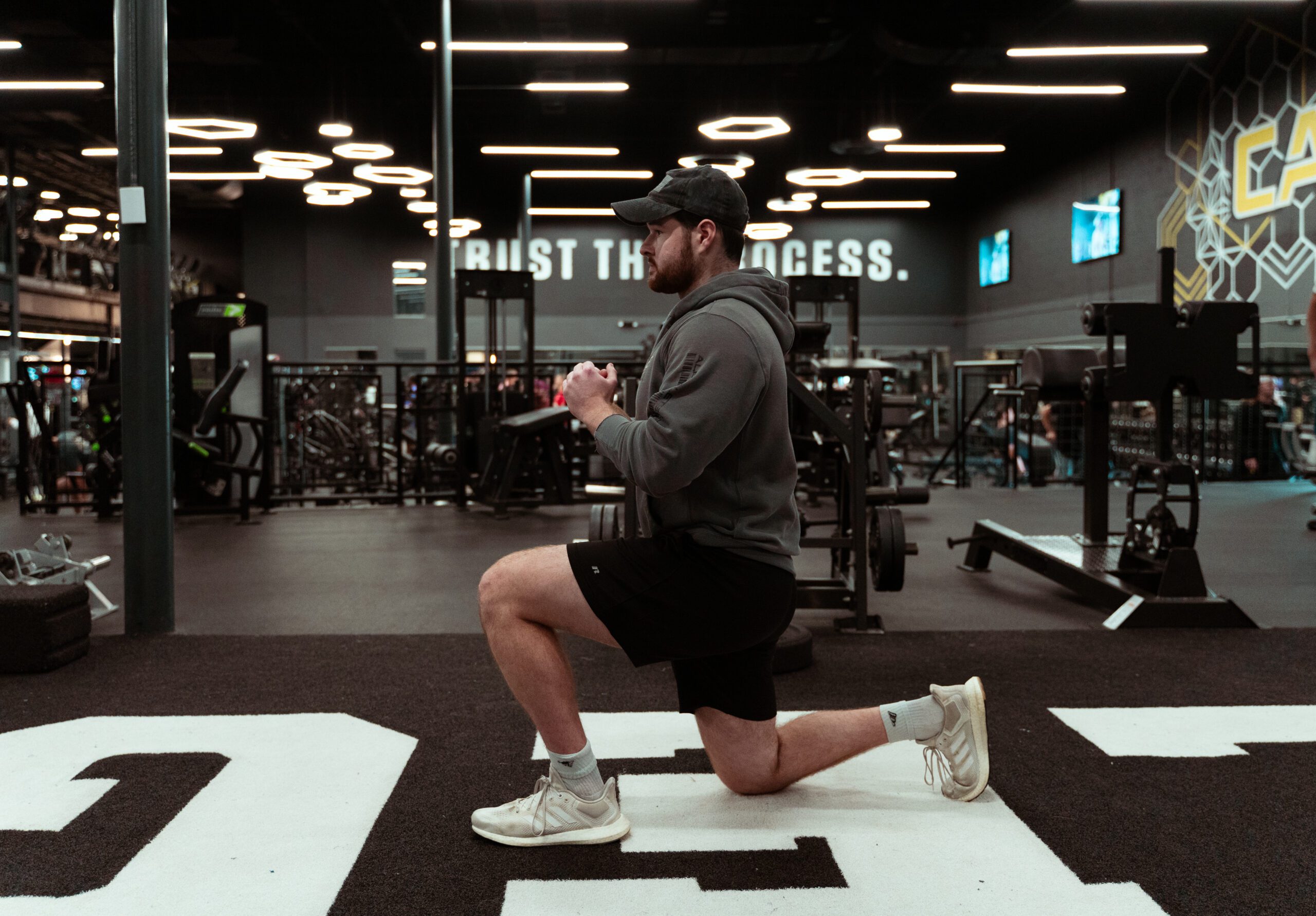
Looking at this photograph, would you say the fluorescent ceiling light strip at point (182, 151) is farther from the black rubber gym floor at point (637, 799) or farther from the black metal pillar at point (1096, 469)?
the black metal pillar at point (1096, 469)

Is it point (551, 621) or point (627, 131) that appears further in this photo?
point (627, 131)

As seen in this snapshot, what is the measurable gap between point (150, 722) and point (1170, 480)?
386 centimetres

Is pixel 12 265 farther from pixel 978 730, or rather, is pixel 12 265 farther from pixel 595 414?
pixel 978 730

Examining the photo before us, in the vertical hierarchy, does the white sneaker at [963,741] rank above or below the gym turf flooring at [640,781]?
above

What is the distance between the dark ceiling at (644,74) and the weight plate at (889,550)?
355 inches

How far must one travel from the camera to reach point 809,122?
1659cm

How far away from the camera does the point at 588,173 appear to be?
19.2 meters

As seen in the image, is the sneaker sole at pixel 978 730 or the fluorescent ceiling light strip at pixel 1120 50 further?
the fluorescent ceiling light strip at pixel 1120 50

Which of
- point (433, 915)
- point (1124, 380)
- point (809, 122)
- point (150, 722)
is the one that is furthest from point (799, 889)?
point (809, 122)

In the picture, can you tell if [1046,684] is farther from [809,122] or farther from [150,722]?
[809,122]

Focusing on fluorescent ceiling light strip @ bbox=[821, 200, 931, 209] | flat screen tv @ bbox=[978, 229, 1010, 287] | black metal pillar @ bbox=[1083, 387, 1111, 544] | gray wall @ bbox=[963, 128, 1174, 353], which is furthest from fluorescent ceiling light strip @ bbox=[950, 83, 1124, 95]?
black metal pillar @ bbox=[1083, 387, 1111, 544]

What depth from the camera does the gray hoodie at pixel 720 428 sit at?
6.27ft

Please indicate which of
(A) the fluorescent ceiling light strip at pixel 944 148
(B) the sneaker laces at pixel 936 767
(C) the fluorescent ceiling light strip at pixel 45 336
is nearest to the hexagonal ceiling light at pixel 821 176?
(A) the fluorescent ceiling light strip at pixel 944 148

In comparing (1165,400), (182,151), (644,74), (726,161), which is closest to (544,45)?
(644,74)
